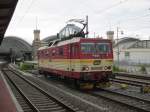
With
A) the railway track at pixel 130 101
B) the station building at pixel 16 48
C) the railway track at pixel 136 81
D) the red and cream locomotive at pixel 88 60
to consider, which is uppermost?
the station building at pixel 16 48

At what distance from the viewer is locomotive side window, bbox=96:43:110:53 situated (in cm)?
2033

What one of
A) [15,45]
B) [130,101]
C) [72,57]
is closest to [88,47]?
[72,57]

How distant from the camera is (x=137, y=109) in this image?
12.9 metres

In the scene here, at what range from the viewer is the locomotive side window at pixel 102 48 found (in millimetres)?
→ 20325

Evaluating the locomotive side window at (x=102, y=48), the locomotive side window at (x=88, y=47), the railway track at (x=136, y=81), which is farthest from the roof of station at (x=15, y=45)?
the locomotive side window at (x=88, y=47)

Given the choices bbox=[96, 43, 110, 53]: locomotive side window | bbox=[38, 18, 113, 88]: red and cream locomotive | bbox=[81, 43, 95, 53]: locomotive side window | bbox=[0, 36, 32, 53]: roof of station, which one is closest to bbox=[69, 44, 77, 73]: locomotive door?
bbox=[38, 18, 113, 88]: red and cream locomotive

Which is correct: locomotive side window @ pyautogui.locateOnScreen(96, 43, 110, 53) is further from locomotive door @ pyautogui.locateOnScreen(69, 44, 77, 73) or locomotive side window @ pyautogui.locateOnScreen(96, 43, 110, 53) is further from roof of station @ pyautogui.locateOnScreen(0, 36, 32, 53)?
A: roof of station @ pyautogui.locateOnScreen(0, 36, 32, 53)

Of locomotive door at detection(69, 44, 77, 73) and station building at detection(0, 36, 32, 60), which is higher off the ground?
station building at detection(0, 36, 32, 60)

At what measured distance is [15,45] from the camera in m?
89.7

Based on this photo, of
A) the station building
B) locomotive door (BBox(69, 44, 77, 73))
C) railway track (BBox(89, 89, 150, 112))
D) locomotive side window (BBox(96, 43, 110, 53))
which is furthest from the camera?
the station building

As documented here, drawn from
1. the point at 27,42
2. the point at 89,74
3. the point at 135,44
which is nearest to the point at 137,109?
the point at 89,74

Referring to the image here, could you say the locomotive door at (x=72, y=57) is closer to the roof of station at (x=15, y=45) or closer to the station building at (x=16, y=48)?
the station building at (x=16, y=48)

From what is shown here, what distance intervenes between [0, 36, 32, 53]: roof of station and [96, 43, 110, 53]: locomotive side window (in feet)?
220

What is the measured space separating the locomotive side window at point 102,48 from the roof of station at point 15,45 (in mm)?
67096
